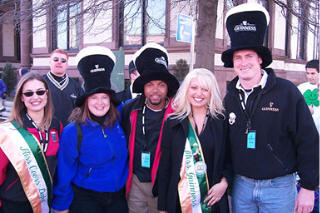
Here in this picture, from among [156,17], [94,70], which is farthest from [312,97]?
[156,17]

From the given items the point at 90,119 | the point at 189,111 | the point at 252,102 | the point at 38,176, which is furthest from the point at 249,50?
the point at 38,176

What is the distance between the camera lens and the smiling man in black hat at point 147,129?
299 cm

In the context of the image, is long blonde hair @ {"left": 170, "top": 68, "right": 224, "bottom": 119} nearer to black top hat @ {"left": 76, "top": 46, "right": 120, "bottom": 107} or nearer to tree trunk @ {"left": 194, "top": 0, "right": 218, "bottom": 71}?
black top hat @ {"left": 76, "top": 46, "right": 120, "bottom": 107}

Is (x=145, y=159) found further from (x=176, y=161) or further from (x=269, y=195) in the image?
(x=269, y=195)

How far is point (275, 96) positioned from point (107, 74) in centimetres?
162

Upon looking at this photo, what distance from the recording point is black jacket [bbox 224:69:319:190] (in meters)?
2.42

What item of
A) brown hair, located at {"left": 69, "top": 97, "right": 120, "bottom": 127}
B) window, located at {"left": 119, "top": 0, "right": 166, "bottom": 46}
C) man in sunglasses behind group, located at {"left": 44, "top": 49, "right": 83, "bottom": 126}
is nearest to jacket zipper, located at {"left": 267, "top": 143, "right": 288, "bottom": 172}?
brown hair, located at {"left": 69, "top": 97, "right": 120, "bottom": 127}

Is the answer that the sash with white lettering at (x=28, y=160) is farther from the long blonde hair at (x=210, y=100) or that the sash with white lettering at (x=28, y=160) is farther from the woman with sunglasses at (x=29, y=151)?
the long blonde hair at (x=210, y=100)

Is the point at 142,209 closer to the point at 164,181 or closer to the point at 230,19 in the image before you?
the point at 164,181

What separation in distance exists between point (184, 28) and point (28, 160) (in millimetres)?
4025

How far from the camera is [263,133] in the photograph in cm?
249

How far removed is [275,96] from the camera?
2506 millimetres

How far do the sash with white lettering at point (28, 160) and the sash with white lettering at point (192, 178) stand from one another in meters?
1.23

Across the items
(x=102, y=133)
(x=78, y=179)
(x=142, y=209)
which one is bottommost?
(x=142, y=209)
